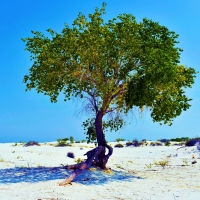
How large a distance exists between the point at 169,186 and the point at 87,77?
6536mm

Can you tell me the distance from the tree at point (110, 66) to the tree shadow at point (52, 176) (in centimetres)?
51

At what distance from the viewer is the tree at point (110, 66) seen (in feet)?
57.1

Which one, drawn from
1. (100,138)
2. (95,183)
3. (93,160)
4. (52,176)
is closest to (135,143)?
(93,160)

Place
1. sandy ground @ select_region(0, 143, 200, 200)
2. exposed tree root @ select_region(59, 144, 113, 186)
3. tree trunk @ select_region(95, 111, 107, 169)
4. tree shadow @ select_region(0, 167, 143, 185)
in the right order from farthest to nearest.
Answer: tree trunk @ select_region(95, 111, 107, 169), exposed tree root @ select_region(59, 144, 113, 186), tree shadow @ select_region(0, 167, 143, 185), sandy ground @ select_region(0, 143, 200, 200)

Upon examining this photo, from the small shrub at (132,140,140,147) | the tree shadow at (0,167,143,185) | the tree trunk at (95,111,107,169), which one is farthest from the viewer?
the small shrub at (132,140,140,147)

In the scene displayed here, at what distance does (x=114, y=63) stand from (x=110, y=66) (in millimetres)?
326

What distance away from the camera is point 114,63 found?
1809cm

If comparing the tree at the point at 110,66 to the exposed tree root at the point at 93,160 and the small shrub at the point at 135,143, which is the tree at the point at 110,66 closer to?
the exposed tree root at the point at 93,160

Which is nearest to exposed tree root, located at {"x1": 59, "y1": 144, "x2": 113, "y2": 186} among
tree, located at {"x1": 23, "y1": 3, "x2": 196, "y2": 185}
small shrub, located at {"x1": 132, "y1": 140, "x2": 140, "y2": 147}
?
tree, located at {"x1": 23, "y1": 3, "x2": 196, "y2": 185}

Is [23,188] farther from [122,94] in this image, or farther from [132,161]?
[132,161]

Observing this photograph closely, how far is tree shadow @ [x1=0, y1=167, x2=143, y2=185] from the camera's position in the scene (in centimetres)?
1648

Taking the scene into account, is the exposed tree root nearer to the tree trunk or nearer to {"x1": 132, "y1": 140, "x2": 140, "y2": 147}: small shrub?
the tree trunk

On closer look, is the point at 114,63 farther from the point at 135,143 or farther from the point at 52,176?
the point at 135,143

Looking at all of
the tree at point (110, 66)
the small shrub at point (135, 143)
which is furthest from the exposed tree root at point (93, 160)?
the small shrub at point (135, 143)
